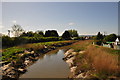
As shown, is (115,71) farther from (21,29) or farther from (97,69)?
(21,29)

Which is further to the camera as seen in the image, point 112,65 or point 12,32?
point 12,32

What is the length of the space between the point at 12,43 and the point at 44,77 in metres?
18.0

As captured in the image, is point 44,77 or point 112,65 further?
point 44,77

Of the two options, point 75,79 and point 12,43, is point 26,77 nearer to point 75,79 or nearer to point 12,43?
point 75,79

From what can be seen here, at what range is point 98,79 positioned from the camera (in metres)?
7.06

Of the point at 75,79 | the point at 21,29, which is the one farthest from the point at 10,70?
the point at 21,29

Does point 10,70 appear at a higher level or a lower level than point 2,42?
lower

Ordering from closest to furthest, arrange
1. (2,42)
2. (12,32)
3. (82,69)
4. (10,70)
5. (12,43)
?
(82,69) < (10,70) < (2,42) < (12,43) < (12,32)

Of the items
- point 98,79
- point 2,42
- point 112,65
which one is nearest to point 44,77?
point 98,79

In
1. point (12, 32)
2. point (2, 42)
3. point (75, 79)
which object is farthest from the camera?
point (12, 32)

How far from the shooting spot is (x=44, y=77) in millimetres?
9641

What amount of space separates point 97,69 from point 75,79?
6.11 feet

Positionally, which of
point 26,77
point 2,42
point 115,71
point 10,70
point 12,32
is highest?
point 12,32

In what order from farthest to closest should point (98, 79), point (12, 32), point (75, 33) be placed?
point (75, 33) → point (12, 32) → point (98, 79)
